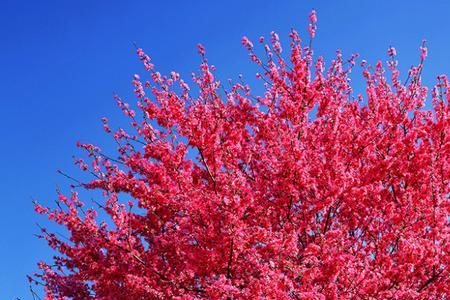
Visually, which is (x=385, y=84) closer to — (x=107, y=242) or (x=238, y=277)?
(x=238, y=277)

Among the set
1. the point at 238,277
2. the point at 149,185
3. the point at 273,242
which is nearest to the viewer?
the point at 273,242

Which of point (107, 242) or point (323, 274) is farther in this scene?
point (107, 242)

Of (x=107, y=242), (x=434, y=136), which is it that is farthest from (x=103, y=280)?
(x=434, y=136)

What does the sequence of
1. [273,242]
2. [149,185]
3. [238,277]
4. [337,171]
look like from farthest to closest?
[149,185] → [337,171] → [238,277] → [273,242]

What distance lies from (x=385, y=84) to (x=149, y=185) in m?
5.79

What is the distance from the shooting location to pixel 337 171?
7801mm

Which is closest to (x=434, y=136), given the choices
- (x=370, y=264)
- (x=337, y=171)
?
(x=337, y=171)

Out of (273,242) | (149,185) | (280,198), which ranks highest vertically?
(149,185)

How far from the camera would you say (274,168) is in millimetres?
7934

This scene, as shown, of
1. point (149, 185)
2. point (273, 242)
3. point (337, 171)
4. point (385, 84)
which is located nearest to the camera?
point (273, 242)

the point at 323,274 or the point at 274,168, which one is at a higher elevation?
the point at 274,168

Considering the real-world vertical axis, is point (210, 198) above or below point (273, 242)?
above

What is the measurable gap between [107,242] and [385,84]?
6.96 metres

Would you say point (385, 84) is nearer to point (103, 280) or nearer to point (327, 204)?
point (327, 204)
